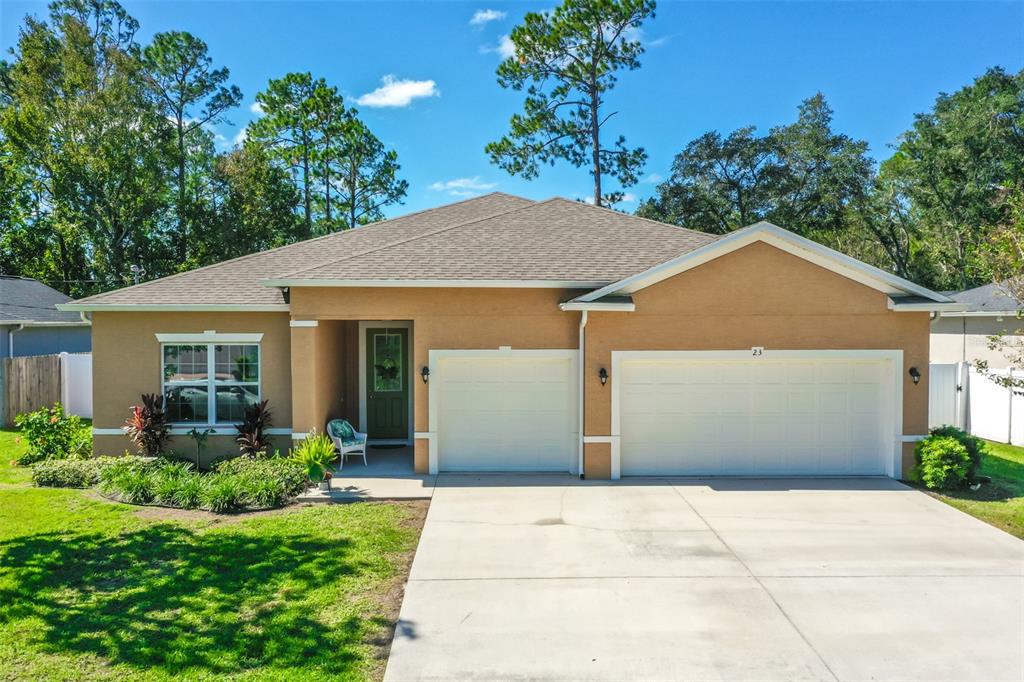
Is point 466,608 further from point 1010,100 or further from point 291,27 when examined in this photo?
point 1010,100

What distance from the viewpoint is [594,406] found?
408 inches

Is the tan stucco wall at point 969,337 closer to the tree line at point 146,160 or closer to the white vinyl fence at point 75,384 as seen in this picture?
the white vinyl fence at point 75,384

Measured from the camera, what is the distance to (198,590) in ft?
19.7

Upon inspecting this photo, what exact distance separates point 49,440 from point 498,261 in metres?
9.49

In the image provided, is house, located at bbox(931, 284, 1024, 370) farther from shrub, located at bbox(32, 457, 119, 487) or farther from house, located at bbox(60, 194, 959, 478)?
shrub, located at bbox(32, 457, 119, 487)

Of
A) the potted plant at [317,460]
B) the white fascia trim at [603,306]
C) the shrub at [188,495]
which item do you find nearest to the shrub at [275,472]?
the potted plant at [317,460]

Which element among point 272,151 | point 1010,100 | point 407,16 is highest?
point 1010,100

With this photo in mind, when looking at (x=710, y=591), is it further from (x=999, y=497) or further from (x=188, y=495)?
(x=188, y=495)

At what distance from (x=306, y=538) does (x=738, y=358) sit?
7448mm

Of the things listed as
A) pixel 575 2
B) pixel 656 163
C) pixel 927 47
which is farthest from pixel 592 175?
pixel 927 47

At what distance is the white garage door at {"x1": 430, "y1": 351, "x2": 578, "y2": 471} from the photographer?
10.7 meters

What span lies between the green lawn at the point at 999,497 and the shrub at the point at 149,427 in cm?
1320

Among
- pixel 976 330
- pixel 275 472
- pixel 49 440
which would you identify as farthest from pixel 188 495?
pixel 976 330

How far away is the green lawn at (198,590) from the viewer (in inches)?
190
